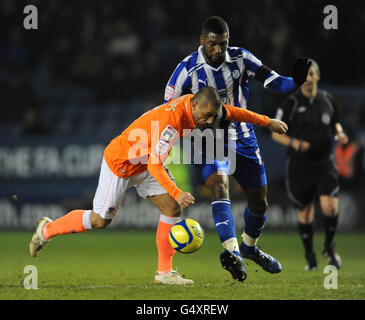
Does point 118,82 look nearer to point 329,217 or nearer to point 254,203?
point 329,217

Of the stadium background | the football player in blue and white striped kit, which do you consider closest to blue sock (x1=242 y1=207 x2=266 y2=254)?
the football player in blue and white striped kit

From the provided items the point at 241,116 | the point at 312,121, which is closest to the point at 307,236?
the point at 312,121

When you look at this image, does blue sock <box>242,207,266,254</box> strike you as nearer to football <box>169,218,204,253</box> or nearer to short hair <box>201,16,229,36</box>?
football <box>169,218,204,253</box>

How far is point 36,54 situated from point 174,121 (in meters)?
11.4

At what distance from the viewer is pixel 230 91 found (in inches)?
247

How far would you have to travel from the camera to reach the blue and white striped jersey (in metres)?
6.22

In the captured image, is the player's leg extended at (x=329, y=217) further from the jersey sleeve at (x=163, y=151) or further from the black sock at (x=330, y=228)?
the jersey sleeve at (x=163, y=151)

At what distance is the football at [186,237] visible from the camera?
5.63 metres

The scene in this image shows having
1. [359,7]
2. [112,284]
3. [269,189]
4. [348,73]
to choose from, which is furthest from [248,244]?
[359,7]

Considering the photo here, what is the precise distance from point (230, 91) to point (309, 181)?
234 cm

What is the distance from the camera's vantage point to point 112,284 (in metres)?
6.23

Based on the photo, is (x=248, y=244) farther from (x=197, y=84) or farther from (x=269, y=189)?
(x=269, y=189)

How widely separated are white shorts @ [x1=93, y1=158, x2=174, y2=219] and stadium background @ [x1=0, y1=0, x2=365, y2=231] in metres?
6.02

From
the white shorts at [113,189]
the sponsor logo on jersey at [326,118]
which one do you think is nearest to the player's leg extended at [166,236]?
the white shorts at [113,189]
